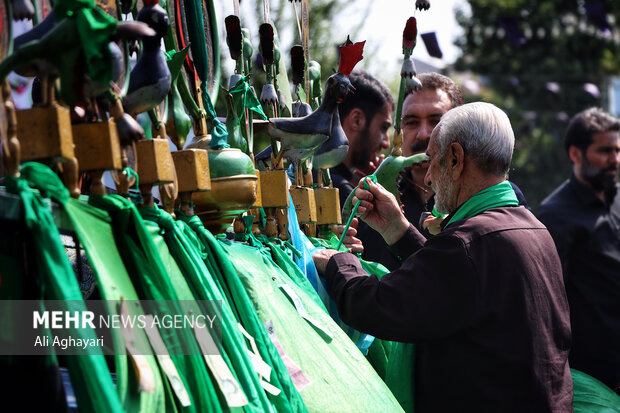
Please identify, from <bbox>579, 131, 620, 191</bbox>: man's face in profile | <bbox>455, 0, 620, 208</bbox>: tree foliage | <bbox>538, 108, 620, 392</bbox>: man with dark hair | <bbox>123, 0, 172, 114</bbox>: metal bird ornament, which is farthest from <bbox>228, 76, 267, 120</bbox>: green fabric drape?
<bbox>455, 0, 620, 208</bbox>: tree foliage

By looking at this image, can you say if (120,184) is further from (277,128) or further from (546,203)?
(546,203)

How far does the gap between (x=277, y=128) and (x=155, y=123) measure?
42 centimetres

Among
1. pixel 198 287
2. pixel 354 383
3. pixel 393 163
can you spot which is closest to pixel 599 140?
pixel 393 163

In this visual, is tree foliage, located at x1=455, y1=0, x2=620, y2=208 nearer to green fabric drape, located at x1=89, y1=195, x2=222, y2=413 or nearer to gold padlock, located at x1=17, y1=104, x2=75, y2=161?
green fabric drape, located at x1=89, y1=195, x2=222, y2=413

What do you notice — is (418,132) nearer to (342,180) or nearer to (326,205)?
(342,180)

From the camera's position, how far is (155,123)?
142 cm

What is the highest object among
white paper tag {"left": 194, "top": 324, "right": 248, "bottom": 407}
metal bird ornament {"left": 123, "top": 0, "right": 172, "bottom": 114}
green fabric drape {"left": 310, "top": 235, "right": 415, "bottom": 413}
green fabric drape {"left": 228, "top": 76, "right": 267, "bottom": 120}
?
metal bird ornament {"left": 123, "top": 0, "right": 172, "bottom": 114}

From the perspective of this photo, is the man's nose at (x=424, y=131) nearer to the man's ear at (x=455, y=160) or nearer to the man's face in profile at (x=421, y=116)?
the man's face in profile at (x=421, y=116)

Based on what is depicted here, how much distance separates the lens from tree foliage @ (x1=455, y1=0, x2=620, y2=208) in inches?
687

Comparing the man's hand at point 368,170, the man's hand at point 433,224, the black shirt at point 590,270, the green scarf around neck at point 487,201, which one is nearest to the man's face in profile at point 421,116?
the man's hand at point 368,170

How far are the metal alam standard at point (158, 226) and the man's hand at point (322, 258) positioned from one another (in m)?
0.03

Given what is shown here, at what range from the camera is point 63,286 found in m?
0.99

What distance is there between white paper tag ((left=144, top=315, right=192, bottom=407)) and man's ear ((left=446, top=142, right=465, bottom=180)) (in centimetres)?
100

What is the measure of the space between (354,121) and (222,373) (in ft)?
7.15
